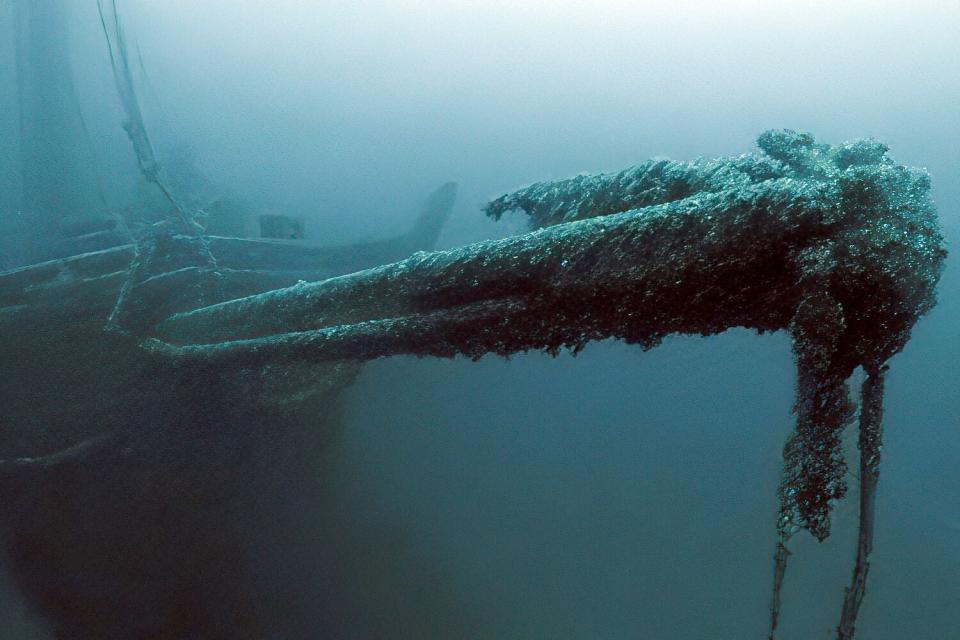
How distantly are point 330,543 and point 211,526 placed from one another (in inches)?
17.9

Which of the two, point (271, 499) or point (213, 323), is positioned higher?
point (213, 323)

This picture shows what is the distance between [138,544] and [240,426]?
0.49 m

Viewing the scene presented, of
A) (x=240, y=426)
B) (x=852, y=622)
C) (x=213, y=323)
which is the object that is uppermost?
(x=852, y=622)

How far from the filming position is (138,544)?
1.45 meters

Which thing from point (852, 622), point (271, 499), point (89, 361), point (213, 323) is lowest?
point (271, 499)

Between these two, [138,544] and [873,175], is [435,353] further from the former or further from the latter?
[138,544]

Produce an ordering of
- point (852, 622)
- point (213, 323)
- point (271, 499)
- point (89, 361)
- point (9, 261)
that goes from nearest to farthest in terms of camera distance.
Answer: point (852, 622), point (213, 323), point (89, 361), point (271, 499), point (9, 261)

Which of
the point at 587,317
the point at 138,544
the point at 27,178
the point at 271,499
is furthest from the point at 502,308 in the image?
the point at 27,178

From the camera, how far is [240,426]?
152 cm

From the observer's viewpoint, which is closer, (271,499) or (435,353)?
(435,353)

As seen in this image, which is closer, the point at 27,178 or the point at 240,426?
the point at 240,426

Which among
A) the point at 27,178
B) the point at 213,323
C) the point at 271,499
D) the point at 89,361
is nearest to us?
the point at 213,323

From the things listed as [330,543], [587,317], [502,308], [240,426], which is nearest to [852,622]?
[587,317]

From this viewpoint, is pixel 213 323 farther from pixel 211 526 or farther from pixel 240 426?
pixel 211 526
